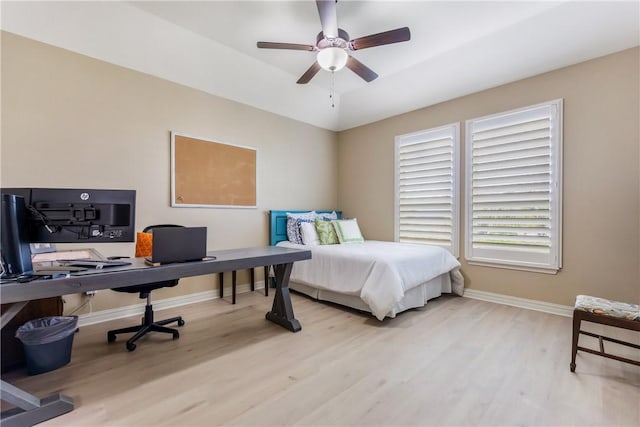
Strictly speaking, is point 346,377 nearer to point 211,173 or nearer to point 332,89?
point 211,173

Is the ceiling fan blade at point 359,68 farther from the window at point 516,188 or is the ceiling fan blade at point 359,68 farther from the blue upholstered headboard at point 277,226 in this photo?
the blue upholstered headboard at point 277,226

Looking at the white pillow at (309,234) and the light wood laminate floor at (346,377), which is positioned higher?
the white pillow at (309,234)

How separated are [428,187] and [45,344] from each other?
159 inches

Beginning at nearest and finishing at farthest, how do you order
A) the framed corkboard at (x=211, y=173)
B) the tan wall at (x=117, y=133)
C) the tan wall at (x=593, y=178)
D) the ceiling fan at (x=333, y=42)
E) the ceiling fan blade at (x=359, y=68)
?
the ceiling fan at (x=333, y=42) < the tan wall at (x=117, y=133) < the tan wall at (x=593, y=178) < the ceiling fan blade at (x=359, y=68) < the framed corkboard at (x=211, y=173)

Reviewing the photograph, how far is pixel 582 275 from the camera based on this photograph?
2.82 m

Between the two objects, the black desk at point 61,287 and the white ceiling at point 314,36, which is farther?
the white ceiling at point 314,36

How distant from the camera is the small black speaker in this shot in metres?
1.33

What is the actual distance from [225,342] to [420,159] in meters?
3.28

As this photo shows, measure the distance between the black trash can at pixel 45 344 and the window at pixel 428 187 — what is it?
3724mm

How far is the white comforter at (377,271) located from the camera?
2.64 meters

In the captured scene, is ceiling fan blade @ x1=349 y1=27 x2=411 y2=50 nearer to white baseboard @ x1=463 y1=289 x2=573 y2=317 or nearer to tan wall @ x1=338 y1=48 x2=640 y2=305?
tan wall @ x1=338 y1=48 x2=640 y2=305

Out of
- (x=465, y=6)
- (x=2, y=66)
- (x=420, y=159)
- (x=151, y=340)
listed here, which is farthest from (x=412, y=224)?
(x=2, y=66)

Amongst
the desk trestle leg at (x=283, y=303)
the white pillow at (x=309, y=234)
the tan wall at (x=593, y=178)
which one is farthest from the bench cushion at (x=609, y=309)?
the white pillow at (x=309, y=234)

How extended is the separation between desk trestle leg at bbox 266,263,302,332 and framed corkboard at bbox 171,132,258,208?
1.43 m
